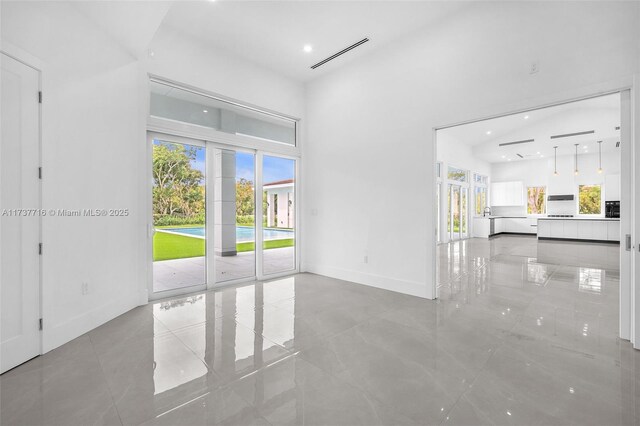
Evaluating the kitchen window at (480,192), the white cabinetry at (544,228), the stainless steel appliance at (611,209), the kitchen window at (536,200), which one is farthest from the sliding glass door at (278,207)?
the kitchen window at (536,200)

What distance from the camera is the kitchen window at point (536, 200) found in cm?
1330

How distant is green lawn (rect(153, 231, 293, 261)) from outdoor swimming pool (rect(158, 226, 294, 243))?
0.26ft

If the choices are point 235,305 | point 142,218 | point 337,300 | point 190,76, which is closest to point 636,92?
point 337,300

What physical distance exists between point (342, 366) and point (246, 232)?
355 cm

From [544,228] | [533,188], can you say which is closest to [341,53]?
[544,228]

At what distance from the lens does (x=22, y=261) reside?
2.55 metres

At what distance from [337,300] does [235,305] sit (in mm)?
1481

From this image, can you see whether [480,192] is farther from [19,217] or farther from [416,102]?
[19,217]

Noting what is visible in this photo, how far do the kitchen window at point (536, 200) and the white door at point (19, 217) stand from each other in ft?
55.1

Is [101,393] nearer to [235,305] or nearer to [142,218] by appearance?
[235,305]

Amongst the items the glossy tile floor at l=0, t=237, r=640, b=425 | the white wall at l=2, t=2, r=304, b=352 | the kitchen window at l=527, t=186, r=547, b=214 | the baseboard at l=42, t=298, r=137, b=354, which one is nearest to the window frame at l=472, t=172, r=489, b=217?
the kitchen window at l=527, t=186, r=547, b=214

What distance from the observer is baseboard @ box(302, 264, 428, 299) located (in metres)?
4.41

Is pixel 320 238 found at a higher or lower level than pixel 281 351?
higher

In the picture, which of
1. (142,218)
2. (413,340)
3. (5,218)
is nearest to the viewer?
(5,218)
